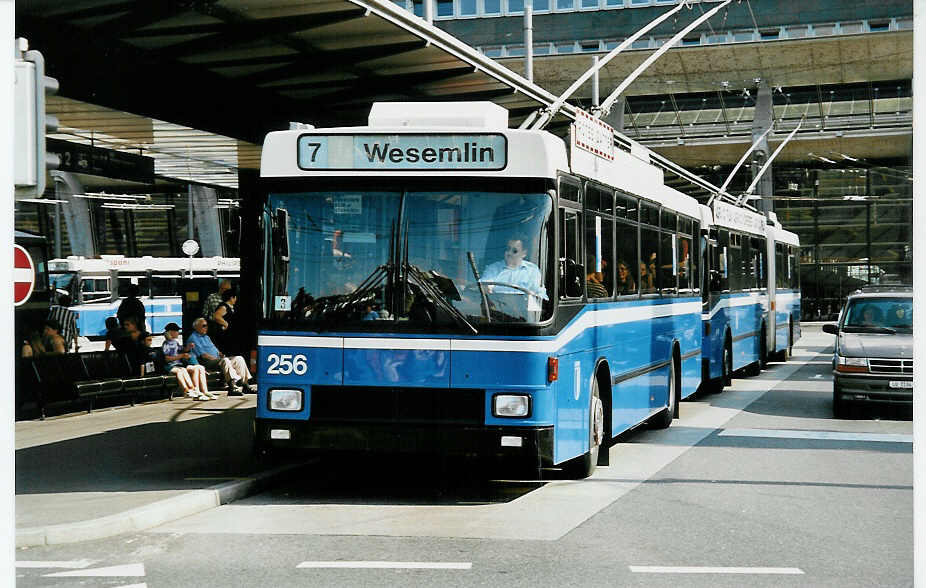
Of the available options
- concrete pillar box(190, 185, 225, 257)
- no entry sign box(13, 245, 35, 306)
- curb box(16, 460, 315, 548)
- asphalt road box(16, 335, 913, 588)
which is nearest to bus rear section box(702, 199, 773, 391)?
asphalt road box(16, 335, 913, 588)

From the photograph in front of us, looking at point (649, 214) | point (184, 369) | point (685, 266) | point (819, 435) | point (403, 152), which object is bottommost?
point (819, 435)

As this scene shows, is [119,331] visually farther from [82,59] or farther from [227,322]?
[82,59]

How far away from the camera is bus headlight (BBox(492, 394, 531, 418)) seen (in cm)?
948

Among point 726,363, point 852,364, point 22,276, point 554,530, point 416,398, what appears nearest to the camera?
point 554,530

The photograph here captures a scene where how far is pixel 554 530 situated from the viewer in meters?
8.78

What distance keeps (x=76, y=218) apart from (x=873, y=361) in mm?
29099

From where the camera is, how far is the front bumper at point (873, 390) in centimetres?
1633

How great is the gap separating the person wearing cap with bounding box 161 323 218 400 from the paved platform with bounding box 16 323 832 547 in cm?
102

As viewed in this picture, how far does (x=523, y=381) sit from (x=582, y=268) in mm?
1469

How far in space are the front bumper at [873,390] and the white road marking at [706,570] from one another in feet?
31.3

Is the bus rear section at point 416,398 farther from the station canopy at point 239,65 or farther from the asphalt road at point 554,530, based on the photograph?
the station canopy at point 239,65

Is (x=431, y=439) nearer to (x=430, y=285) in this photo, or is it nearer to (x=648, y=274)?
(x=430, y=285)

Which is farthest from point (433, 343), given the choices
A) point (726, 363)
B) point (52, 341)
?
point (726, 363)

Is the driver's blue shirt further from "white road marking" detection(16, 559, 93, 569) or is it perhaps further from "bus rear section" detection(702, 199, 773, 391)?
"bus rear section" detection(702, 199, 773, 391)
